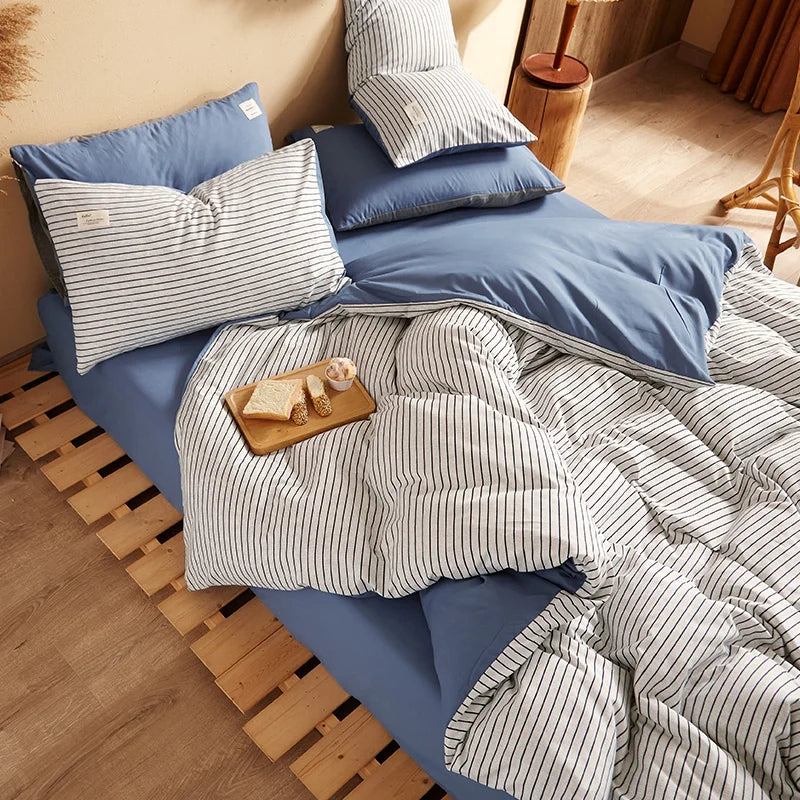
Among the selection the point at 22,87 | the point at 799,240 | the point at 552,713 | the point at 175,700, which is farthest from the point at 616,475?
the point at 799,240

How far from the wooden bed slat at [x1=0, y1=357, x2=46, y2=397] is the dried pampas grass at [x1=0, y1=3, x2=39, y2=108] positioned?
719 mm

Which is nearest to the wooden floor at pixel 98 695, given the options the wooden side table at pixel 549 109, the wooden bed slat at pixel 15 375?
the wooden bed slat at pixel 15 375

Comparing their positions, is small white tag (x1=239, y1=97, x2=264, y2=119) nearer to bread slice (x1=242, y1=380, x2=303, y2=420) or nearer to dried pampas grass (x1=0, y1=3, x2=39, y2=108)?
dried pampas grass (x1=0, y1=3, x2=39, y2=108)

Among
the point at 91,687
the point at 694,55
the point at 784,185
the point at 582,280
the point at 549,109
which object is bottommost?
the point at 91,687

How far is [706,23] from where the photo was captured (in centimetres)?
407

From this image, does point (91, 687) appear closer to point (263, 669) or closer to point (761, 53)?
point (263, 669)

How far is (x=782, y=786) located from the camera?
1.24 meters

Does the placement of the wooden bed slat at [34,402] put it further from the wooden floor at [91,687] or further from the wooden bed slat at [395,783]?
the wooden bed slat at [395,783]

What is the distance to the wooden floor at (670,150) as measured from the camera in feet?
10.6

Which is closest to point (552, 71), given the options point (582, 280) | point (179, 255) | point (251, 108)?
point (251, 108)

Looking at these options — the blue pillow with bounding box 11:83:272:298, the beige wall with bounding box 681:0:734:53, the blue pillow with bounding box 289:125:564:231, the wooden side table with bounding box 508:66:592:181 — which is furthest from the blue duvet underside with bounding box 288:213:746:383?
the beige wall with bounding box 681:0:734:53

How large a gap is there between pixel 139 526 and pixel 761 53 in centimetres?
341

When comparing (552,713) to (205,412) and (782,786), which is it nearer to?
(782,786)

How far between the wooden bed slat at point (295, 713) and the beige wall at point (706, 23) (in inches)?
146
